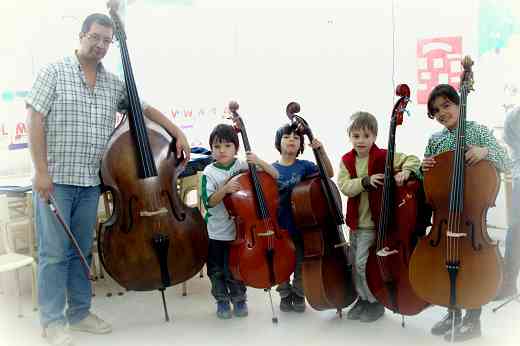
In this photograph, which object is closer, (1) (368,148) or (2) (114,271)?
(2) (114,271)

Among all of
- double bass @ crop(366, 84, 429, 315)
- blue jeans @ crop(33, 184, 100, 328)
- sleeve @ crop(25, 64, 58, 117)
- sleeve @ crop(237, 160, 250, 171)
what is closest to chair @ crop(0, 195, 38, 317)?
blue jeans @ crop(33, 184, 100, 328)

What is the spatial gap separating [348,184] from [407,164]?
296 millimetres

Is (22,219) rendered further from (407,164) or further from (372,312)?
(407,164)

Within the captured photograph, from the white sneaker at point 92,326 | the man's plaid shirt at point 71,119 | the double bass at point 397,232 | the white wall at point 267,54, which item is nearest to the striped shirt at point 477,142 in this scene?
the double bass at point 397,232

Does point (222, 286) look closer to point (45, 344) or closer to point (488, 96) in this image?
point (45, 344)

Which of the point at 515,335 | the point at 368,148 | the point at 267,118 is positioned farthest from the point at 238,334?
the point at 267,118

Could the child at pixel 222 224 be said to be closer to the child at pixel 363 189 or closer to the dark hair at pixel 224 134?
the dark hair at pixel 224 134

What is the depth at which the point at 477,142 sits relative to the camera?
2.21 m

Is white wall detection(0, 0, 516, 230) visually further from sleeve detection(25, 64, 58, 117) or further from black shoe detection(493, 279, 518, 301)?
sleeve detection(25, 64, 58, 117)

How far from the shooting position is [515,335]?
2443 millimetres

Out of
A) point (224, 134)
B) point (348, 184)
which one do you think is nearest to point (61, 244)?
Answer: point (224, 134)

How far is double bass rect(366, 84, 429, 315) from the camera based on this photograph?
2293 millimetres

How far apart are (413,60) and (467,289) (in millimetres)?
2481

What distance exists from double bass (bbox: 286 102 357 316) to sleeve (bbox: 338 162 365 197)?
51 millimetres
